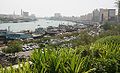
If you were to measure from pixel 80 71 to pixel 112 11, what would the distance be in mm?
134924

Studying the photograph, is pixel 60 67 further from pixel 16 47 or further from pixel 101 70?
pixel 16 47

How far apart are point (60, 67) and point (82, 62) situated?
2.10 ft

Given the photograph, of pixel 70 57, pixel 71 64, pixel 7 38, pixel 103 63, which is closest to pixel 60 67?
pixel 71 64

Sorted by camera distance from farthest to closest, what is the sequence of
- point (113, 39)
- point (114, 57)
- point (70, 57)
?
point (113, 39), point (114, 57), point (70, 57)

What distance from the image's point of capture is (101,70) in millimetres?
6758

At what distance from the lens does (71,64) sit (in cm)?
627

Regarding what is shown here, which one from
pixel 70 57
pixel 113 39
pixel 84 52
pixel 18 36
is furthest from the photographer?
pixel 18 36

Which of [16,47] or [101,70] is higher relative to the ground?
[101,70]

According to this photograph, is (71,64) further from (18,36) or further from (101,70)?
(18,36)

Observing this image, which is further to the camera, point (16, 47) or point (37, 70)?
point (16, 47)

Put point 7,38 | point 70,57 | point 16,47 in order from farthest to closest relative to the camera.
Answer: point 7,38, point 16,47, point 70,57

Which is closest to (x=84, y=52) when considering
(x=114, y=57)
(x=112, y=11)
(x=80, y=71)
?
(x=114, y=57)

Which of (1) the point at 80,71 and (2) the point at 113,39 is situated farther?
(2) the point at 113,39

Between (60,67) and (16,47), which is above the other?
(60,67)
